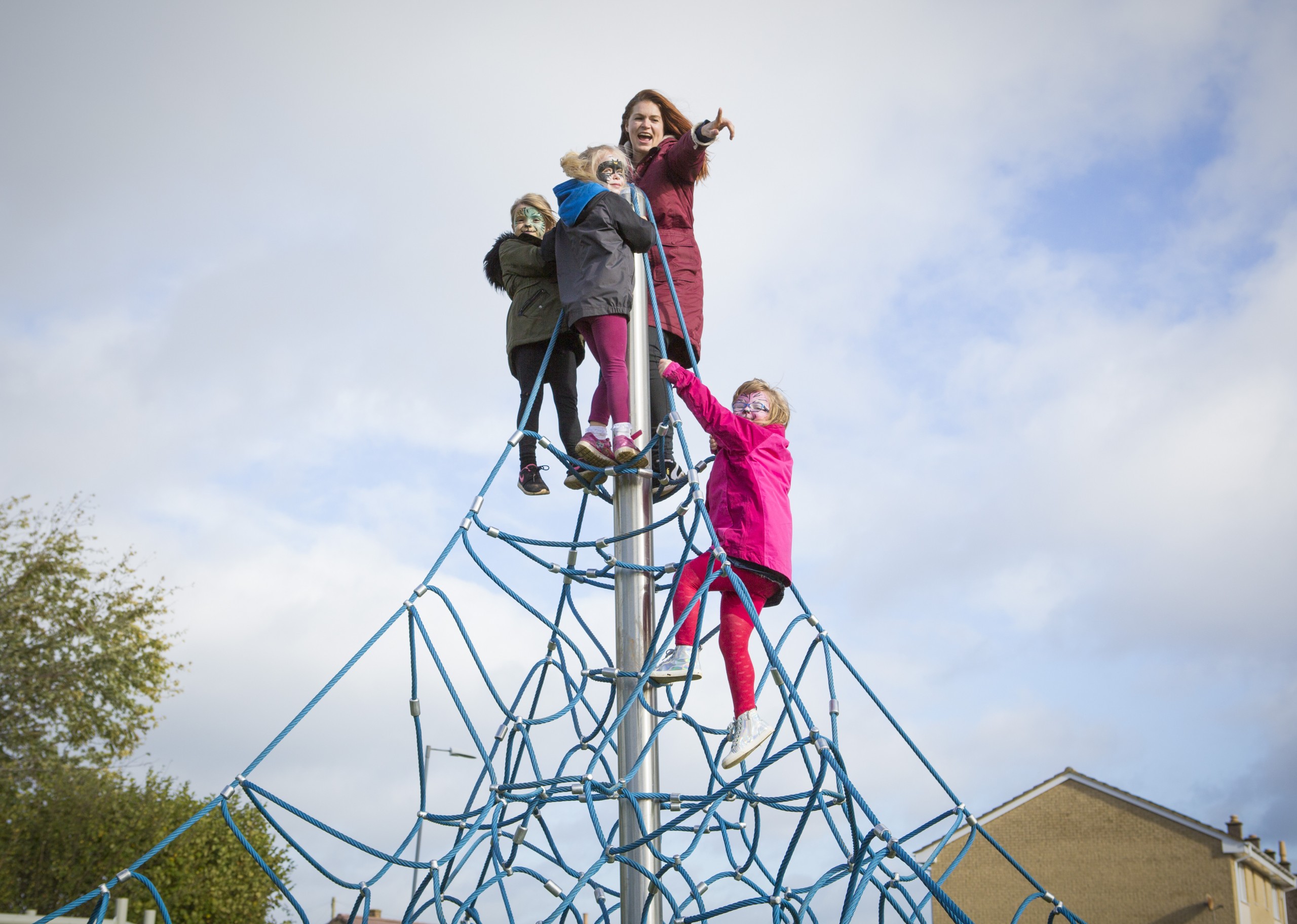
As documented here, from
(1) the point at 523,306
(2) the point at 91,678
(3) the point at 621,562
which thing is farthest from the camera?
(2) the point at 91,678

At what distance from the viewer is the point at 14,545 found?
1494cm

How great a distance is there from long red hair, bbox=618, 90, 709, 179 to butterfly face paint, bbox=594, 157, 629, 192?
1.43ft

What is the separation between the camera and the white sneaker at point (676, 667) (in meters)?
3.53

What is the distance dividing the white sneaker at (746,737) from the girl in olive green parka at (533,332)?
1.32 metres

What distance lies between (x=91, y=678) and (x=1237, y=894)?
16.7 metres

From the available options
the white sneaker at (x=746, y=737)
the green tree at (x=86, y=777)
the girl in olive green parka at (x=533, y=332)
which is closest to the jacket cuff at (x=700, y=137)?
the girl in olive green parka at (x=533, y=332)

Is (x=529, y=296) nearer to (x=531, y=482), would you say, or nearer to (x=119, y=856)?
(x=531, y=482)

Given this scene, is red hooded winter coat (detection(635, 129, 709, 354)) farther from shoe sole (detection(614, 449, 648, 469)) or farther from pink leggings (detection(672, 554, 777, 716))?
pink leggings (detection(672, 554, 777, 716))

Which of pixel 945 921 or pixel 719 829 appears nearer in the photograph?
pixel 719 829

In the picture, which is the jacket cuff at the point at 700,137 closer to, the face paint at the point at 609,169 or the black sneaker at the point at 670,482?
the face paint at the point at 609,169

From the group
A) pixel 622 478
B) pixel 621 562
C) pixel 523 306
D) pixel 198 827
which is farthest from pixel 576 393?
pixel 198 827

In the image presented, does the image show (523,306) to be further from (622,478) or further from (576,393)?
(622,478)

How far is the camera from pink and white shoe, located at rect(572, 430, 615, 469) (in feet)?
12.5

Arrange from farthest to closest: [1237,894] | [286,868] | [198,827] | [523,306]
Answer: [1237,894], [286,868], [198,827], [523,306]
